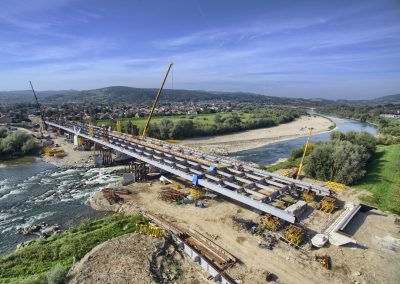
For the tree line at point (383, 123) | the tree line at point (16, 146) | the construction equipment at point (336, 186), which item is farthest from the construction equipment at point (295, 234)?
the tree line at point (16, 146)

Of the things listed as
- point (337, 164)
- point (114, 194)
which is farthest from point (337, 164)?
point (114, 194)

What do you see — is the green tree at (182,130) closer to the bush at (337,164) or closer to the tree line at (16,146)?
the tree line at (16,146)

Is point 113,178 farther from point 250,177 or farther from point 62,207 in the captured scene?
point 250,177

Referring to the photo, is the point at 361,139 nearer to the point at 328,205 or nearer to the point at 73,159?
the point at 328,205

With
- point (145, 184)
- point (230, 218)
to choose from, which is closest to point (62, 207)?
point (145, 184)

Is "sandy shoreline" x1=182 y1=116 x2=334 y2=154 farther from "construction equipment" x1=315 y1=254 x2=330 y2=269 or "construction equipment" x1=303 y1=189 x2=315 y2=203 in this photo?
"construction equipment" x1=315 y1=254 x2=330 y2=269
